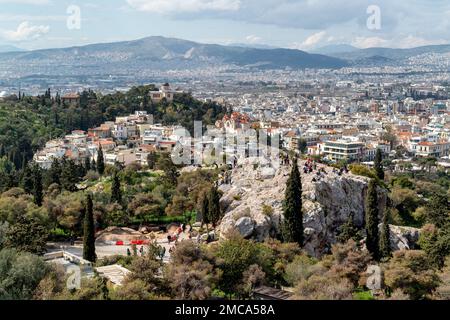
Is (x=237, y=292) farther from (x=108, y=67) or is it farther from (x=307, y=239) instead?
(x=108, y=67)

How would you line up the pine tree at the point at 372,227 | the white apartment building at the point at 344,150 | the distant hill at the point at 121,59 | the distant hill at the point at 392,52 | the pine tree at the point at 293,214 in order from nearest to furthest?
the pine tree at the point at 372,227, the pine tree at the point at 293,214, the white apartment building at the point at 344,150, the distant hill at the point at 121,59, the distant hill at the point at 392,52

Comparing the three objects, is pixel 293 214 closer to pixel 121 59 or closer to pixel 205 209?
pixel 205 209

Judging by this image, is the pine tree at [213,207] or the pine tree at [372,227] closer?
the pine tree at [372,227]

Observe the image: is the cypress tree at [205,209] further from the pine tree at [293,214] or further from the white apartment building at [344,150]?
the white apartment building at [344,150]

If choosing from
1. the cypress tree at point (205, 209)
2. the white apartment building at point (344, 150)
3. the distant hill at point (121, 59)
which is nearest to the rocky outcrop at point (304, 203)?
the cypress tree at point (205, 209)

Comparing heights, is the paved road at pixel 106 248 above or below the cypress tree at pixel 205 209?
below

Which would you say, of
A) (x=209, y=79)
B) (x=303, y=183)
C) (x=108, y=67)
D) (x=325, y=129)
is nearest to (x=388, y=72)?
(x=209, y=79)

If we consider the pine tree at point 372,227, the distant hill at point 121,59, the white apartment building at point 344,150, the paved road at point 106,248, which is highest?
the distant hill at point 121,59

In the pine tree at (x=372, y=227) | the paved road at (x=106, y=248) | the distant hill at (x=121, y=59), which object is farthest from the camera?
the distant hill at (x=121, y=59)
